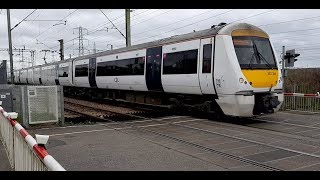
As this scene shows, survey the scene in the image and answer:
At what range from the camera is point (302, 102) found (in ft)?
52.7

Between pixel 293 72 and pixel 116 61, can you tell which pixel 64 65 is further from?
pixel 293 72

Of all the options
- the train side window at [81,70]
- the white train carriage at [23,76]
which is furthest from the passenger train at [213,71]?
the white train carriage at [23,76]

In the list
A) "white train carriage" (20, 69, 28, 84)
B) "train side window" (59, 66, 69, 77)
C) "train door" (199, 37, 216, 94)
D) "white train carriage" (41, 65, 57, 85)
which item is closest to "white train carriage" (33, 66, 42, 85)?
"white train carriage" (41, 65, 57, 85)

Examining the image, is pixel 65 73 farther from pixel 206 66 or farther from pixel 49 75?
pixel 206 66

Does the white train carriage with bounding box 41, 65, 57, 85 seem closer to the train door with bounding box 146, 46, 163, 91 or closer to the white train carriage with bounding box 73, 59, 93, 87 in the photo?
the white train carriage with bounding box 73, 59, 93, 87

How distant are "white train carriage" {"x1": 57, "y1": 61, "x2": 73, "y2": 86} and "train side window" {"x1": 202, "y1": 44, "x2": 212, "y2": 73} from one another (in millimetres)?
19189

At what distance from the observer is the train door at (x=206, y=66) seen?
495 inches

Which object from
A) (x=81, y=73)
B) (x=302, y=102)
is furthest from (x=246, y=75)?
(x=81, y=73)

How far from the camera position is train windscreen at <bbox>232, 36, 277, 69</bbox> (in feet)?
40.1

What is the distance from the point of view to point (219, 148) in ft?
27.1

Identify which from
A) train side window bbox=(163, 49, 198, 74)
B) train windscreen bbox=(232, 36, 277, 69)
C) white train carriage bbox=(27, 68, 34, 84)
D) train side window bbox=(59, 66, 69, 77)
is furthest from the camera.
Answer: white train carriage bbox=(27, 68, 34, 84)

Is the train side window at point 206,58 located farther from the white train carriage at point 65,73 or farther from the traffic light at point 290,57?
the white train carriage at point 65,73
